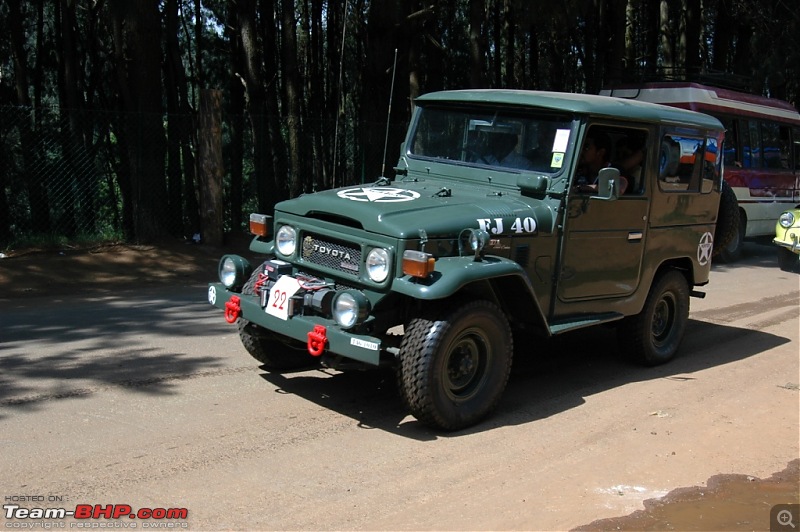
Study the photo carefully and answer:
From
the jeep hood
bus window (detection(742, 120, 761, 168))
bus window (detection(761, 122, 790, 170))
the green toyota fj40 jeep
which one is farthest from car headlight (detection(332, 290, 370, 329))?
bus window (detection(761, 122, 790, 170))

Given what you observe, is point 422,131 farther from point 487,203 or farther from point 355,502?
point 355,502

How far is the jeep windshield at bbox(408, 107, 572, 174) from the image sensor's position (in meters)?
6.47

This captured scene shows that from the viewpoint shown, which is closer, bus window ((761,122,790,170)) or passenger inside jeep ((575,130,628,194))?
passenger inside jeep ((575,130,628,194))

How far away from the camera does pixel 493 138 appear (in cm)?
677

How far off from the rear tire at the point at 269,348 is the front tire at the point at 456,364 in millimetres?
1082

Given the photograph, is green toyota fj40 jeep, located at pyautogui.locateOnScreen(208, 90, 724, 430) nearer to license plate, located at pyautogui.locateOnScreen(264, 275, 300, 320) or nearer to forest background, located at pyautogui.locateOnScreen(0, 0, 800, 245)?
license plate, located at pyautogui.locateOnScreen(264, 275, 300, 320)

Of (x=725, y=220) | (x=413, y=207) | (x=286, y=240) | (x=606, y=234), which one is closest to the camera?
(x=413, y=207)

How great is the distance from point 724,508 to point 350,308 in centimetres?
252

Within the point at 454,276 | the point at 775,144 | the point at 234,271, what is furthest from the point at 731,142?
the point at 234,271

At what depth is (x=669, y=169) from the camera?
7.31 meters

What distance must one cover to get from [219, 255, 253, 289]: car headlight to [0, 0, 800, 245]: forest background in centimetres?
212

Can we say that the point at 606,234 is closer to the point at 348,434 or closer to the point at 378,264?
the point at 378,264

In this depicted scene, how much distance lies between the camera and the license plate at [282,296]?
18.7 feet

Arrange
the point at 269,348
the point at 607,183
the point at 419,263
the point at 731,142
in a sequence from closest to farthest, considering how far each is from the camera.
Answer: the point at 419,263 → the point at 607,183 → the point at 269,348 → the point at 731,142
